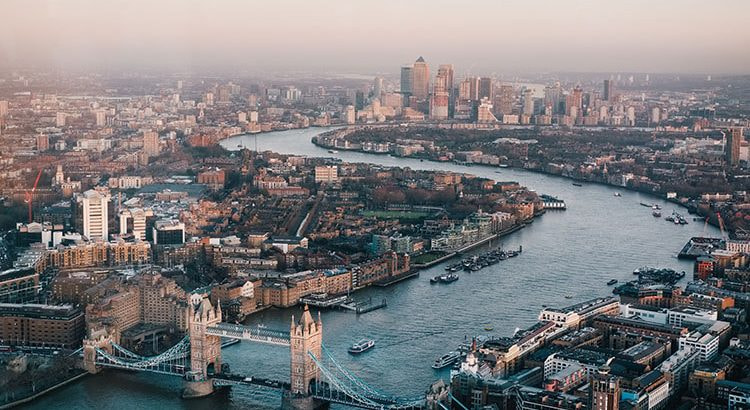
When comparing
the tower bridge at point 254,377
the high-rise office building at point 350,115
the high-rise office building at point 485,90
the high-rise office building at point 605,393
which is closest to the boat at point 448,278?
the tower bridge at point 254,377

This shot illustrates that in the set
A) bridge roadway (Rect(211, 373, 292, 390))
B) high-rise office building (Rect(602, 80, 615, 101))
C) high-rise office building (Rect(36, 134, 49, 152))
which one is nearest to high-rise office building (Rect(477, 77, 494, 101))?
high-rise office building (Rect(602, 80, 615, 101))

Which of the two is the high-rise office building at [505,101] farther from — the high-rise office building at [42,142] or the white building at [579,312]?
the white building at [579,312]

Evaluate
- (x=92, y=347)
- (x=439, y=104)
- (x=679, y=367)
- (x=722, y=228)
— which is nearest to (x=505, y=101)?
(x=439, y=104)

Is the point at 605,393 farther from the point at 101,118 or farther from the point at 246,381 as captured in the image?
the point at 101,118

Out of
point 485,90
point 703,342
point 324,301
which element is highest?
point 485,90

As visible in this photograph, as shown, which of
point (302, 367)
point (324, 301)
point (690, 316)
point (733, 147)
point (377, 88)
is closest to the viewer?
point (302, 367)

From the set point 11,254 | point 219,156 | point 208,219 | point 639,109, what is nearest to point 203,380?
point 11,254
